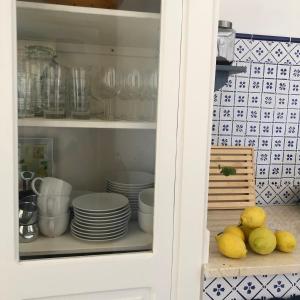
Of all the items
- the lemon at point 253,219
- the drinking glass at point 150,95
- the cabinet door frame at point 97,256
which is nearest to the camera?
the cabinet door frame at point 97,256

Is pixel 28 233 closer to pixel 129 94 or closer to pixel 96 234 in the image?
pixel 96 234

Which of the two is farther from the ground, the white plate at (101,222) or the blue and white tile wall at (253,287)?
the white plate at (101,222)

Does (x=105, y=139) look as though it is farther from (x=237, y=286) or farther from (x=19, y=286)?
(x=237, y=286)

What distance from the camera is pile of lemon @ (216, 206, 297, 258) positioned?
95 cm

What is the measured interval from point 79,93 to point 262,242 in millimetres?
648

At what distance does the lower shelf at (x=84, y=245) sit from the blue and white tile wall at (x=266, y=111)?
1.98 ft

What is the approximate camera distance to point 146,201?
3.15 feet

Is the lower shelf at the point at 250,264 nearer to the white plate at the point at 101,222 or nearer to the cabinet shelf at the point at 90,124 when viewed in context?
the white plate at the point at 101,222

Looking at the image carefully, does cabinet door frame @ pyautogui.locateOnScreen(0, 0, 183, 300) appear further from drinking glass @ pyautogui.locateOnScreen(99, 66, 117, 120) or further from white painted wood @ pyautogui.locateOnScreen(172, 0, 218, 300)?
drinking glass @ pyautogui.locateOnScreen(99, 66, 117, 120)

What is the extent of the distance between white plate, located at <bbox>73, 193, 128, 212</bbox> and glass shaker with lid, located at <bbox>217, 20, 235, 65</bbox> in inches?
21.8

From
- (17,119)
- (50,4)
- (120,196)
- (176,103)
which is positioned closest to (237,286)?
(120,196)

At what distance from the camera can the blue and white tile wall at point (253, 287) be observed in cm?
100

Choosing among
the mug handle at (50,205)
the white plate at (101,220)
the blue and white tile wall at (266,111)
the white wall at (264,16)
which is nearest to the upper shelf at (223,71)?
the blue and white tile wall at (266,111)

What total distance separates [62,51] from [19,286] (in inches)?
24.1
